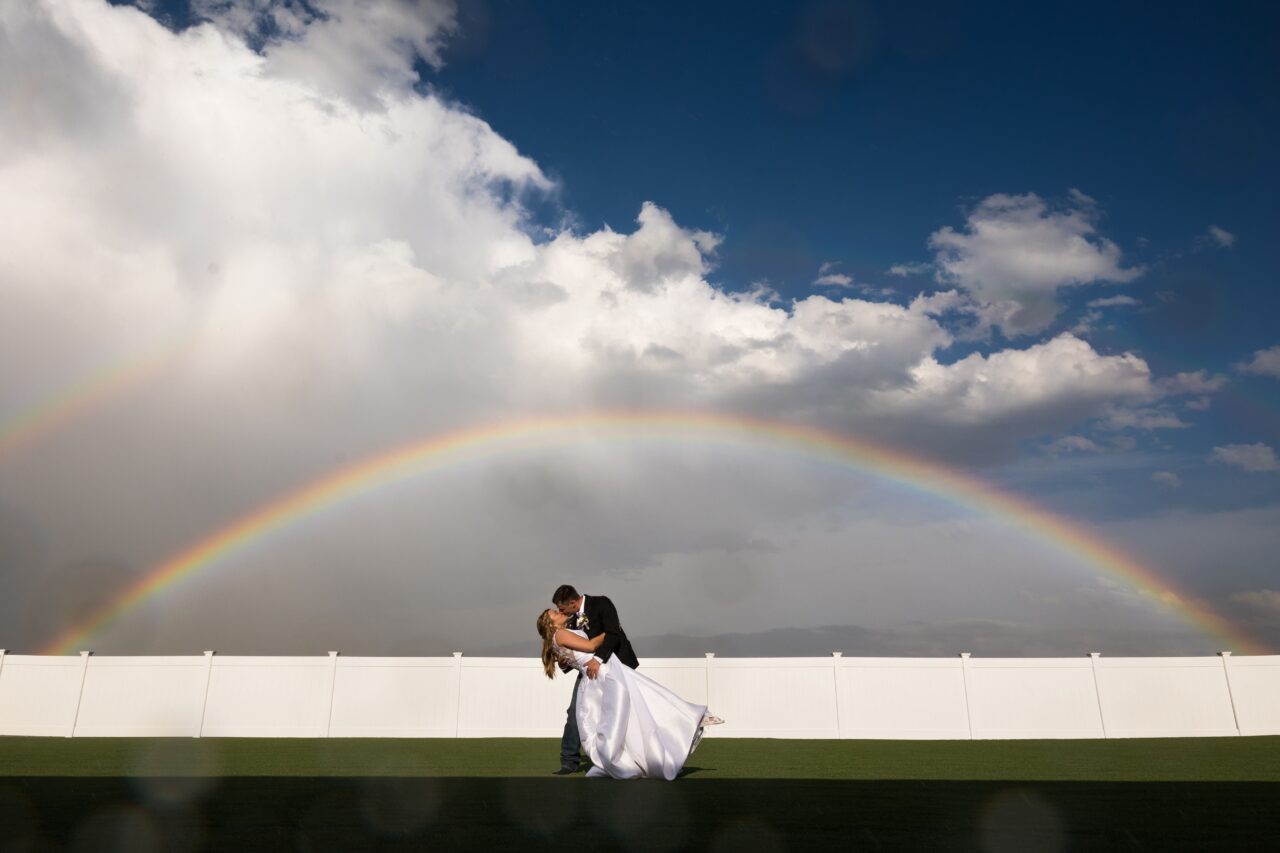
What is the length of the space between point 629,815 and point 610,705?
353 centimetres

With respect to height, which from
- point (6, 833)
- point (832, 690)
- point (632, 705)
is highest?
point (832, 690)

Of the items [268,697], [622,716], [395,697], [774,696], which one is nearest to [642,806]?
[622,716]

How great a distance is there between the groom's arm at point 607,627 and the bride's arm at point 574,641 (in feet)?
0.58

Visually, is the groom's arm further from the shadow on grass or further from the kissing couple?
the shadow on grass

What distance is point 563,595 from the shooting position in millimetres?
9055

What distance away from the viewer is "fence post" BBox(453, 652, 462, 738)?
2036 cm

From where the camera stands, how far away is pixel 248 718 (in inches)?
812

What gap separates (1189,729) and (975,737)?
483 centimetres

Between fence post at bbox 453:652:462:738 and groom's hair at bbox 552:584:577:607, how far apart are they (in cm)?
1252

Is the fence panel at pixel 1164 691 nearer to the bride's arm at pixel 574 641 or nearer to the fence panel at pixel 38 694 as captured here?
the bride's arm at pixel 574 641

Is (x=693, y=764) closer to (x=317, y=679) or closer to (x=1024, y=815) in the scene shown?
(x=1024, y=815)

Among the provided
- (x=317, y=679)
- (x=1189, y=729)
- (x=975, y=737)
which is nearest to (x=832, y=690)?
(x=975, y=737)

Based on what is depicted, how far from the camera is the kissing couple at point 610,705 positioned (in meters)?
8.73

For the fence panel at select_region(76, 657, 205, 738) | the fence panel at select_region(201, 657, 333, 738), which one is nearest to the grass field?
the fence panel at select_region(201, 657, 333, 738)
